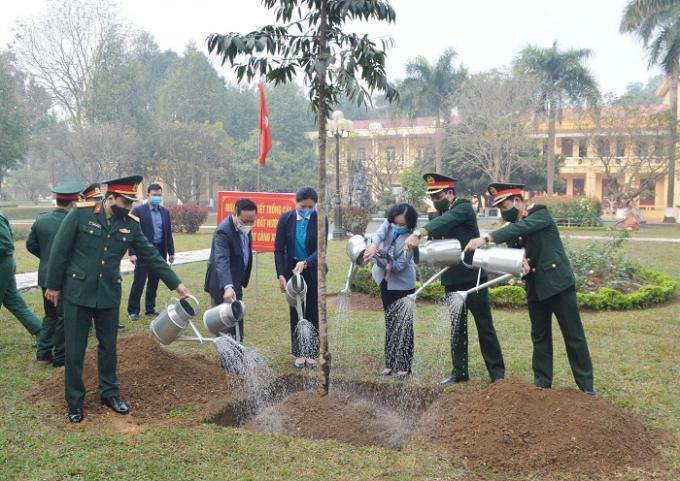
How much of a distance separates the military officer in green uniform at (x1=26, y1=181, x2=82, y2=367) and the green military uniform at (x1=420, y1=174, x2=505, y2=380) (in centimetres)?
348

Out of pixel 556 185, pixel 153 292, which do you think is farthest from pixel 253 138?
pixel 153 292

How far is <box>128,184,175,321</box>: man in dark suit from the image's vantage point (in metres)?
8.03

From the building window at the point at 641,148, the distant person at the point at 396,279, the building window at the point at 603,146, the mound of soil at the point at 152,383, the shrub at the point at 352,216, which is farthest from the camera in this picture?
the building window at the point at 603,146

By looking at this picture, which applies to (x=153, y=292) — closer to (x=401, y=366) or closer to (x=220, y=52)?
(x=401, y=366)

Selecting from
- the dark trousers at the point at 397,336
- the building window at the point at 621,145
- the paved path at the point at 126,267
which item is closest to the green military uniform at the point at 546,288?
the dark trousers at the point at 397,336

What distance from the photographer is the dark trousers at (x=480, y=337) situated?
5.22 metres

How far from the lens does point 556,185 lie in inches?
1523

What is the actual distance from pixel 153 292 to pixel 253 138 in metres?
36.5

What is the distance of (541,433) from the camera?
387cm

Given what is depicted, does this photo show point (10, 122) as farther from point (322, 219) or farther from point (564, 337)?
point (564, 337)

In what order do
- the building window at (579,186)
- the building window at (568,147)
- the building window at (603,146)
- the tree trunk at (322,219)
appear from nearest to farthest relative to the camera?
1. the tree trunk at (322,219)
2. the building window at (603,146)
3. the building window at (568,147)
4. the building window at (579,186)

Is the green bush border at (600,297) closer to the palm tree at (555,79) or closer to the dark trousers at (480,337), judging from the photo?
the dark trousers at (480,337)

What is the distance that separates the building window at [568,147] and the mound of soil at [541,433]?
42.9 m

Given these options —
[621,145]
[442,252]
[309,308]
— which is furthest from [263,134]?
[621,145]
